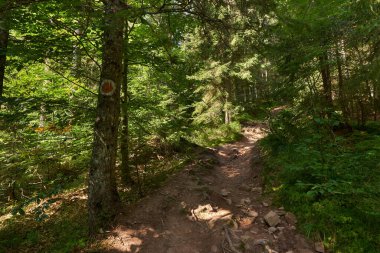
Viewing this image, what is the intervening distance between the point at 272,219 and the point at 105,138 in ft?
13.8

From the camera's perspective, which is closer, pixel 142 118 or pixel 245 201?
pixel 245 201

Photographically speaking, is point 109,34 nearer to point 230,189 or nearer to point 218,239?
point 218,239

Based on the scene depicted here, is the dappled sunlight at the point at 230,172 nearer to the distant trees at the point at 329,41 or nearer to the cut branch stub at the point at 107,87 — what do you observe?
the distant trees at the point at 329,41

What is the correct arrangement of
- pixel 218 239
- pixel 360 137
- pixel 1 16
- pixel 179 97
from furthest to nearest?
pixel 360 137, pixel 179 97, pixel 218 239, pixel 1 16

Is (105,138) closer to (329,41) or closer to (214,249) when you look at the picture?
(214,249)

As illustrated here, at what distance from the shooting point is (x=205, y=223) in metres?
6.14

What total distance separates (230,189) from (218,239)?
3.09 m

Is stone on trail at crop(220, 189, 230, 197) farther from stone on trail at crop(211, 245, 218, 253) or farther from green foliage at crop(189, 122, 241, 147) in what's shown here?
green foliage at crop(189, 122, 241, 147)

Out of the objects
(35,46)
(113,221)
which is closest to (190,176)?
(113,221)

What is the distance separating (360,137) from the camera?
1008 cm

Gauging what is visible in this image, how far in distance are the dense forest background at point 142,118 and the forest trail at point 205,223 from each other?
0.46m

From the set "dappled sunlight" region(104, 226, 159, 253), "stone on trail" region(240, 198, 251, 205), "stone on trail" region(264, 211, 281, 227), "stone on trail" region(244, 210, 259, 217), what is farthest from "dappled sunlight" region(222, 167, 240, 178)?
"dappled sunlight" region(104, 226, 159, 253)

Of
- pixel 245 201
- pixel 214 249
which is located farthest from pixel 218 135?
pixel 214 249

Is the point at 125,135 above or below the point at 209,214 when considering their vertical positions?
above
